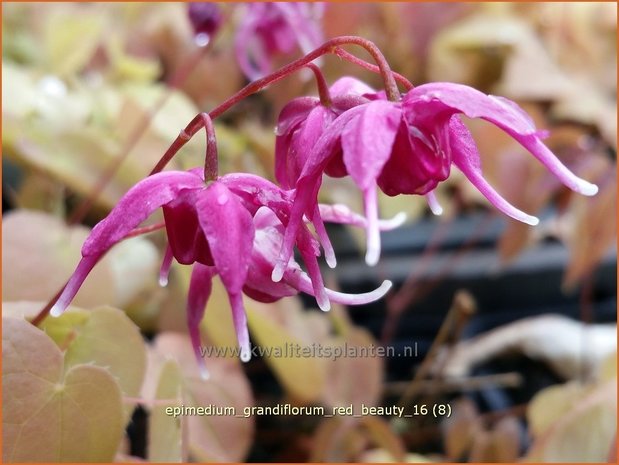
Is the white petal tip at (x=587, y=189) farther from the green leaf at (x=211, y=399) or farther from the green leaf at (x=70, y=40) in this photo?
the green leaf at (x=70, y=40)

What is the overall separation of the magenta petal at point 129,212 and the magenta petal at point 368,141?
0.22ft

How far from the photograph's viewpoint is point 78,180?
2.15 ft

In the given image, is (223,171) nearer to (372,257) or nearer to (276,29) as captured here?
(276,29)

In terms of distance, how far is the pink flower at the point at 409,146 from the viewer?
218 mm

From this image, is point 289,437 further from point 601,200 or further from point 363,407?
point 601,200

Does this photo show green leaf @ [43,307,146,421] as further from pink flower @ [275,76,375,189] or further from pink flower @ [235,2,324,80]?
pink flower @ [235,2,324,80]

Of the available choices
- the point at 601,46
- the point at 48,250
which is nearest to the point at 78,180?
the point at 48,250

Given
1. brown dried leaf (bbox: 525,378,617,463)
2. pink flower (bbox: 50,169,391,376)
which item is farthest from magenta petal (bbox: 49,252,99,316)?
brown dried leaf (bbox: 525,378,617,463)

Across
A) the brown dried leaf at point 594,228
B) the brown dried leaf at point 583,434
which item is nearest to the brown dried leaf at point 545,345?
the brown dried leaf at point 594,228

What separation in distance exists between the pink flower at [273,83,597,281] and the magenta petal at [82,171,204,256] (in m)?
0.05

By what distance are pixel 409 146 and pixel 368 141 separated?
3 centimetres

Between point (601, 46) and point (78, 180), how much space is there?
→ 97 centimetres

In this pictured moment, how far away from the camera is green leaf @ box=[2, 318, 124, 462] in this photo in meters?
0.31

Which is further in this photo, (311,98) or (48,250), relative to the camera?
(48,250)
